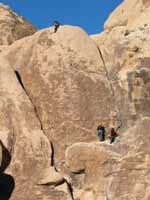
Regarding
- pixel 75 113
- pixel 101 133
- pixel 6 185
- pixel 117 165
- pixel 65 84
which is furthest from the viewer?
pixel 65 84

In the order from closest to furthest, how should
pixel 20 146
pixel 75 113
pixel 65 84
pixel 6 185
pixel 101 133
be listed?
pixel 6 185 → pixel 20 146 → pixel 101 133 → pixel 75 113 → pixel 65 84

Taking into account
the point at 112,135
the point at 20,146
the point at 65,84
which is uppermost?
the point at 65,84

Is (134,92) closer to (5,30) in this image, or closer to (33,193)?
(33,193)

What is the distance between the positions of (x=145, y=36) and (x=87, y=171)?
19.6 ft

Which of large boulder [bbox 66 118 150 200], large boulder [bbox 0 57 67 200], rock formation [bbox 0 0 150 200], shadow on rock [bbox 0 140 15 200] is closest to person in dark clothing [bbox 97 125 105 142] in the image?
rock formation [bbox 0 0 150 200]

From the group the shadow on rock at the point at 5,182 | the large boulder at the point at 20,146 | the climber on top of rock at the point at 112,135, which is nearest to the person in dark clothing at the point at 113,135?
the climber on top of rock at the point at 112,135

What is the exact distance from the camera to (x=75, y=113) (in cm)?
2250

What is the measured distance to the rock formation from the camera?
67.9ft

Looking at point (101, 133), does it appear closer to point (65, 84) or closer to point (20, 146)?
point (65, 84)

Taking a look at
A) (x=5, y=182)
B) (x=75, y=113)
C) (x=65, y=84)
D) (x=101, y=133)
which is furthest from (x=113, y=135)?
(x=5, y=182)

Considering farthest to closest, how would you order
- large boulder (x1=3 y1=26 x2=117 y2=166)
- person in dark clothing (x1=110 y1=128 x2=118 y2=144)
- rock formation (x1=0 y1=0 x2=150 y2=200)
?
large boulder (x1=3 y1=26 x2=117 y2=166), person in dark clothing (x1=110 y1=128 x2=118 y2=144), rock formation (x1=0 y1=0 x2=150 y2=200)

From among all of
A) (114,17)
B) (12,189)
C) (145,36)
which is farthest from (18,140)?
(114,17)

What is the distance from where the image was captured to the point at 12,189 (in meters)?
20.8

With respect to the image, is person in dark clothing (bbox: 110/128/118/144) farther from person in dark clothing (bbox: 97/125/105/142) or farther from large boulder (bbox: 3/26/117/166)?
large boulder (bbox: 3/26/117/166)
